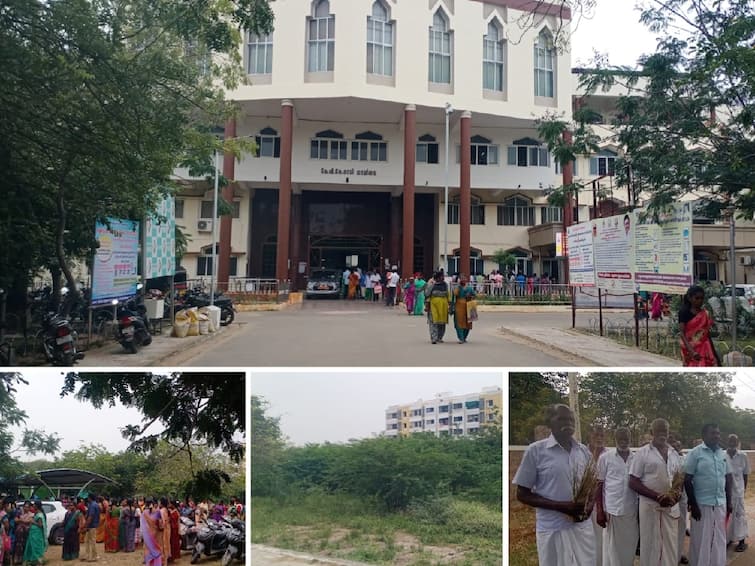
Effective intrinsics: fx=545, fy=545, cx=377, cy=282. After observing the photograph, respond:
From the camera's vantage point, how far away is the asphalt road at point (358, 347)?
24.0ft

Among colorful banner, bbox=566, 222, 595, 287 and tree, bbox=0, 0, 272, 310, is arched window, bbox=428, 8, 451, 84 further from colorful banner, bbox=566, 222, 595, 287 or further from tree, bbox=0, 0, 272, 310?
tree, bbox=0, 0, 272, 310

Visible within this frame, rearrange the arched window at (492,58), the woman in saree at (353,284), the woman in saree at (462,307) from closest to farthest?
1. the woman in saree at (462,307)
2. the woman in saree at (353,284)
3. the arched window at (492,58)

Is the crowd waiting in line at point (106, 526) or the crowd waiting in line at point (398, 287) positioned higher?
the crowd waiting in line at point (398, 287)

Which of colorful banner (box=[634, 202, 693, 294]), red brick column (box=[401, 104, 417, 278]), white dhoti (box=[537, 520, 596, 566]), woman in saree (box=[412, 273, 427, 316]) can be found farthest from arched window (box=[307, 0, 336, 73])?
white dhoti (box=[537, 520, 596, 566])

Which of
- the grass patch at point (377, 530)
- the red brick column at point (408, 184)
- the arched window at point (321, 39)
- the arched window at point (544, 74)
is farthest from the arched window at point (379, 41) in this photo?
the grass patch at point (377, 530)

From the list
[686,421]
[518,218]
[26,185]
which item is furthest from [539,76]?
[686,421]

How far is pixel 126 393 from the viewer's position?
340 centimetres

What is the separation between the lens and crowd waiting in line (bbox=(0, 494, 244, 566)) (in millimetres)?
3281

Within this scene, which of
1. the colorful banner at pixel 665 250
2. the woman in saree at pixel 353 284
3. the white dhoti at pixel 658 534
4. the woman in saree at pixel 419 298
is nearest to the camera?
the white dhoti at pixel 658 534

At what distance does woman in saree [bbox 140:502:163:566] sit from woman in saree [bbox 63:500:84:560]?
395 millimetres

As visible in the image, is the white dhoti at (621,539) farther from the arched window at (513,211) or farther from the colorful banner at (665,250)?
the arched window at (513,211)

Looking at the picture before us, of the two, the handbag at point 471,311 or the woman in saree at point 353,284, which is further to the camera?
the woman in saree at point 353,284

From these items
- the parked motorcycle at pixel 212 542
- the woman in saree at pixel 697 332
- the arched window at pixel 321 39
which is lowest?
the parked motorcycle at pixel 212 542

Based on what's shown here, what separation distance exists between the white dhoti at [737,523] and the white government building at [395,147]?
1653 cm
